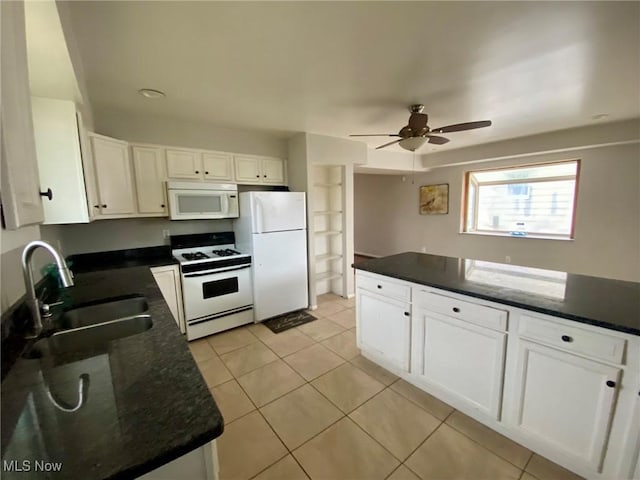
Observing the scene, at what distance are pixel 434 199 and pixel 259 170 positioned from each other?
13.1 ft

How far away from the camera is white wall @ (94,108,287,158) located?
273cm

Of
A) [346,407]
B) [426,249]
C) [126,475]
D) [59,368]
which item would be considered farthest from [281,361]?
[426,249]

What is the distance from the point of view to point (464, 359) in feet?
5.87

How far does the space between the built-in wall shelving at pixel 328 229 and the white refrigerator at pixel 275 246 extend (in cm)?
67

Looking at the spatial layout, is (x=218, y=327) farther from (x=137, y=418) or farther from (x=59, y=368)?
(x=137, y=418)

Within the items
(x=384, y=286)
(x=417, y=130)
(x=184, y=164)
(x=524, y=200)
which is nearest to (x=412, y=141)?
(x=417, y=130)

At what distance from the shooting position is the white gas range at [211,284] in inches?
115

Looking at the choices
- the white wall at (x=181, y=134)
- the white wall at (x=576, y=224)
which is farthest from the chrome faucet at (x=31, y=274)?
the white wall at (x=576, y=224)

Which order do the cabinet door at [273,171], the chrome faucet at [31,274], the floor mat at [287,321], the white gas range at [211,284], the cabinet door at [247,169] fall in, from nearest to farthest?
the chrome faucet at [31,274] → the white gas range at [211,284] → the floor mat at [287,321] → the cabinet door at [247,169] → the cabinet door at [273,171]

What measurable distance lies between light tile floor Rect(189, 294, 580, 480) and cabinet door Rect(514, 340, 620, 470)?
0.67 ft

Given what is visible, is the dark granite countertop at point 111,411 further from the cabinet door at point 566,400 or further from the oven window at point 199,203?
the oven window at point 199,203

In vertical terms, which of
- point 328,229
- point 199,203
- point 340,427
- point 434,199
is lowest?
point 340,427

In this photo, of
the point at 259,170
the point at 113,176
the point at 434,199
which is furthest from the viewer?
the point at 434,199

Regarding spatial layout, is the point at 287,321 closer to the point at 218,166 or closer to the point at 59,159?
the point at 218,166
